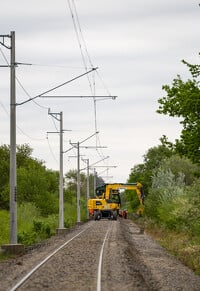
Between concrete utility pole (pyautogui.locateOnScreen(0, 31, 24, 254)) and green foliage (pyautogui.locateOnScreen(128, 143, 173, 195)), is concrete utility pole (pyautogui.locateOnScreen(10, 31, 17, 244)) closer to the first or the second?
concrete utility pole (pyautogui.locateOnScreen(0, 31, 24, 254))

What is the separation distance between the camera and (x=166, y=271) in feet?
73.0

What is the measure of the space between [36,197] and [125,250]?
1707 inches

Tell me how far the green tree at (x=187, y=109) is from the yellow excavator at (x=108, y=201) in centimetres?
5008

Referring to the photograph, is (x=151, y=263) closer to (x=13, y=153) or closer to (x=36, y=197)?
(x=13, y=153)

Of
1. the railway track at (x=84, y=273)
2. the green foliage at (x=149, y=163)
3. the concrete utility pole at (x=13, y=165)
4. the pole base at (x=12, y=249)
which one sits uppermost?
the green foliage at (x=149, y=163)

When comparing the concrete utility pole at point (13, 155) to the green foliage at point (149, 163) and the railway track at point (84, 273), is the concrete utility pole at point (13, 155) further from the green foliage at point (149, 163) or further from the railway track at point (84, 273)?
the green foliage at point (149, 163)

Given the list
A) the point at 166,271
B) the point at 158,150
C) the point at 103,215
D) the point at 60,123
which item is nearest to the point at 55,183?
the point at 103,215

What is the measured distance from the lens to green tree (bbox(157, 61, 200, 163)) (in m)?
24.4

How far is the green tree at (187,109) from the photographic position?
24359mm

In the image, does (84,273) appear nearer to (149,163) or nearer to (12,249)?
(12,249)

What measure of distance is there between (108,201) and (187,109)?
2276 inches

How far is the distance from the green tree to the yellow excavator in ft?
164

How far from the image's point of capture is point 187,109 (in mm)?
24766

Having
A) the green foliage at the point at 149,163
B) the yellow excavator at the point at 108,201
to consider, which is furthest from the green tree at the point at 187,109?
the green foliage at the point at 149,163
